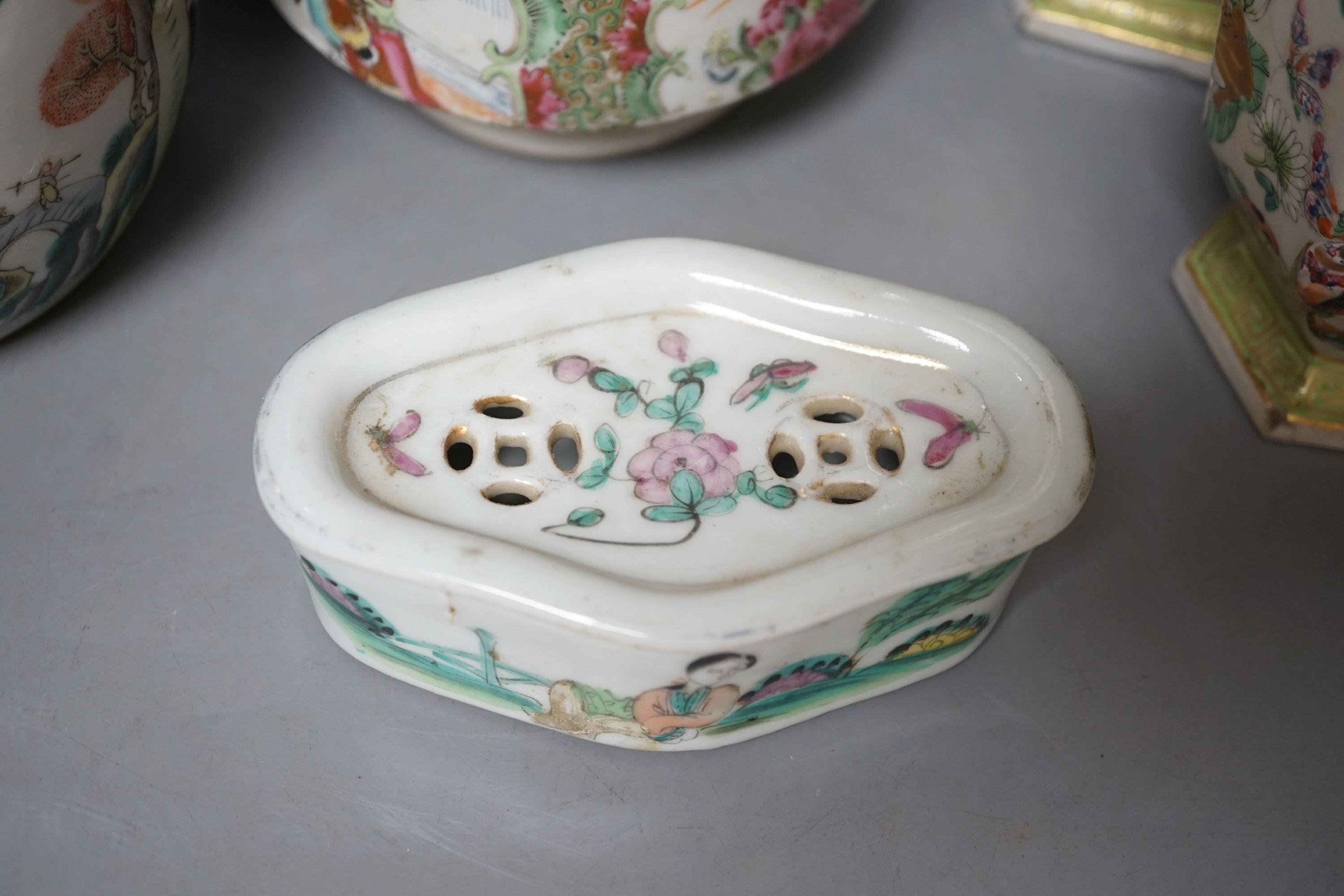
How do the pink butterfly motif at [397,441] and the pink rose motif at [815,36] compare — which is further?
the pink rose motif at [815,36]

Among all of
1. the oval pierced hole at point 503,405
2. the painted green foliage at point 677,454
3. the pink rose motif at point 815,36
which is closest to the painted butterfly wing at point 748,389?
the painted green foliage at point 677,454

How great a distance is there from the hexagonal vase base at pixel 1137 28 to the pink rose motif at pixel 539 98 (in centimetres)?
38

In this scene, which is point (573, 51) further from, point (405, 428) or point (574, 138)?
point (405, 428)

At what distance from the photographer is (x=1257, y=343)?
797mm

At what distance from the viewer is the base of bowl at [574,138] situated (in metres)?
0.85

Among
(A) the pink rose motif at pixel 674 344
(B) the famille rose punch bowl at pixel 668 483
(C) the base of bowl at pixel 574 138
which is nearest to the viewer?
(B) the famille rose punch bowl at pixel 668 483

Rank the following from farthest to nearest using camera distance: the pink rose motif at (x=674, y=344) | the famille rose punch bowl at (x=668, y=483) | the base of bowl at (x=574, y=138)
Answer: the base of bowl at (x=574, y=138) → the pink rose motif at (x=674, y=344) → the famille rose punch bowl at (x=668, y=483)

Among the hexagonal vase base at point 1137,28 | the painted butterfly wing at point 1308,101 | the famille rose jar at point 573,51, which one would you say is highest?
the painted butterfly wing at point 1308,101

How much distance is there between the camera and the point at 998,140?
3.02 ft

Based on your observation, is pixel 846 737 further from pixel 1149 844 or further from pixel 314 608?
pixel 314 608

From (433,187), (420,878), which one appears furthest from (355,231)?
(420,878)

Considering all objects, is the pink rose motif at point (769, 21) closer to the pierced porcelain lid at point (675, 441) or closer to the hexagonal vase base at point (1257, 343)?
the pierced porcelain lid at point (675, 441)

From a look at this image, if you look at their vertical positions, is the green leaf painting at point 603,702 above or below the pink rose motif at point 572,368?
below

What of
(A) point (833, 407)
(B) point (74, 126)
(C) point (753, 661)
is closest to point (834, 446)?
(A) point (833, 407)
